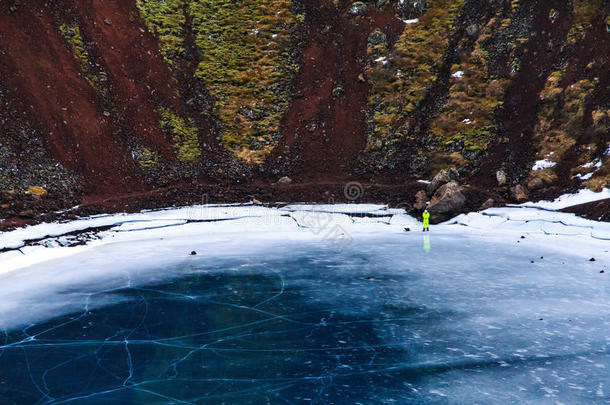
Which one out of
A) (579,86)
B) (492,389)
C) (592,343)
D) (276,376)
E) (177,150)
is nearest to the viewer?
(492,389)

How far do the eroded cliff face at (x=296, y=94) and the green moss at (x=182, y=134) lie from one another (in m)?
0.10

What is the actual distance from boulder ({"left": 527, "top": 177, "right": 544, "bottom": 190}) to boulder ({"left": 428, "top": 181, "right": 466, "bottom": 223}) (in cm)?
343

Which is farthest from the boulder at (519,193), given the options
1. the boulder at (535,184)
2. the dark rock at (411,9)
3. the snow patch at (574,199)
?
the dark rock at (411,9)

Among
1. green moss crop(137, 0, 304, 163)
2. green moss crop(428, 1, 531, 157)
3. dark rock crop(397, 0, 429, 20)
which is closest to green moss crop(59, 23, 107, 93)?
green moss crop(137, 0, 304, 163)

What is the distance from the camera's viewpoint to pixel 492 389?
6.62m

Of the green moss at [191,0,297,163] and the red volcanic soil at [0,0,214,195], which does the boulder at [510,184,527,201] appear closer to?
the green moss at [191,0,297,163]

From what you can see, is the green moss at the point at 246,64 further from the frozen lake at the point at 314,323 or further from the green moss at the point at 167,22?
the frozen lake at the point at 314,323

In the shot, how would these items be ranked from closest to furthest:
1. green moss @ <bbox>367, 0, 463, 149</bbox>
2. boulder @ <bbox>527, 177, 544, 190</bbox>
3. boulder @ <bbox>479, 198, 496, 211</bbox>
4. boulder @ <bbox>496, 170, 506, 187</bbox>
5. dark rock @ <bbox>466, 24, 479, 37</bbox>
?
1. boulder @ <bbox>479, 198, 496, 211</bbox>
2. boulder @ <bbox>527, 177, 544, 190</bbox>
3. boulder @ <bbox>496, 170, 506, 187</bbox>
4. green moss @ <bbox>367, 0, 463, 149</bbox>
5. dark rock @ <bbox>466, 24, 479, 37</bbox>

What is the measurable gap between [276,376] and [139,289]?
21.0ft

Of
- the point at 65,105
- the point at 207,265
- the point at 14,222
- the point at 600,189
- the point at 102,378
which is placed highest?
the point at 65,105

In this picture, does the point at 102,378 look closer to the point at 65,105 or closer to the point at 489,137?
the point at 65,105

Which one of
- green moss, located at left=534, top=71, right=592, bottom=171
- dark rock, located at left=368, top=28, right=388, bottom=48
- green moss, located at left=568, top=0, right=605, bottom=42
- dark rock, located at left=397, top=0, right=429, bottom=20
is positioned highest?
dark rock, located at left=397, top=0, right=429, bottom=20

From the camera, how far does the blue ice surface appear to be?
22.3 ft

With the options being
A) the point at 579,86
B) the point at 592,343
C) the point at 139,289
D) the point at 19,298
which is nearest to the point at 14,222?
the point at 19,298
